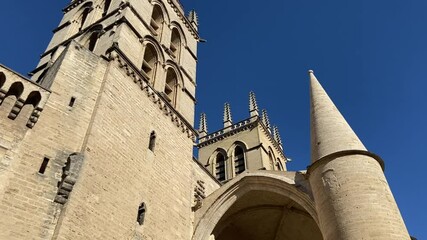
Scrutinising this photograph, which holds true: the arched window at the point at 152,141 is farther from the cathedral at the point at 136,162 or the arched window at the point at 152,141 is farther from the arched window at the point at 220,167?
the arched window at the point at 220,167

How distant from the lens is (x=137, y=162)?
8.73 m

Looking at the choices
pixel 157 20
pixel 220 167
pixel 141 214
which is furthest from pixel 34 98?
pixel 220 167

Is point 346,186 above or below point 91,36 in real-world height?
below

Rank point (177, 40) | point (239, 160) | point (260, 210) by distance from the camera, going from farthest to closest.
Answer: point (239, 160) → point (177, 40) → point (260, 210)

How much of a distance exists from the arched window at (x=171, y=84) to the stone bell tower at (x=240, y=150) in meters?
8.05

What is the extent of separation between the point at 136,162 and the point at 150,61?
→ 463cm

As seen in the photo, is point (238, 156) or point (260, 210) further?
point (238, 156)

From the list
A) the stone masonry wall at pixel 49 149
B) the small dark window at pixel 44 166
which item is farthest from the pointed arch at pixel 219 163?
the small dark window at pixel 44 166

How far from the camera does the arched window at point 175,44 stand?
14398 mm

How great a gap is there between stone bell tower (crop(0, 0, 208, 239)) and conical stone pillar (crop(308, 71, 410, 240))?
144 inches

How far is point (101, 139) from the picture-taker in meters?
7.89

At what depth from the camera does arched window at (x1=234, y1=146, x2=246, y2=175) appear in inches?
798

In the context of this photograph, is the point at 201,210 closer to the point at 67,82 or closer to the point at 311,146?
the point at 311,146

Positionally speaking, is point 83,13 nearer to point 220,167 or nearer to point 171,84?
point 171,84
